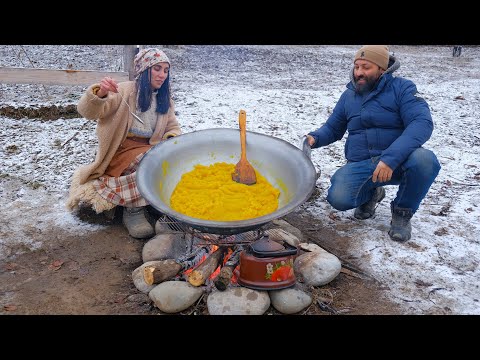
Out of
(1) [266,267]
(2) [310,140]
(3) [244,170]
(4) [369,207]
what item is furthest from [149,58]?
(4) [369,207]

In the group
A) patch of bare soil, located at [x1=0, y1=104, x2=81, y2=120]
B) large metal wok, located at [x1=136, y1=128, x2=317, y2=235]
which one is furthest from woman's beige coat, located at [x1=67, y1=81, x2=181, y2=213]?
patch of bare soil, located at [x1=0, y1=104, x2=81, y2=120]

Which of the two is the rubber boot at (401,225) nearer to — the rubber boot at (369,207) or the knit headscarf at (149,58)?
the rubber boot at (369,207)

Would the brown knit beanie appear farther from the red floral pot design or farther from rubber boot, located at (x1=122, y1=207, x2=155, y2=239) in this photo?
rubber boot, located at (x1=122, y1=207, x2=155, y2=239)

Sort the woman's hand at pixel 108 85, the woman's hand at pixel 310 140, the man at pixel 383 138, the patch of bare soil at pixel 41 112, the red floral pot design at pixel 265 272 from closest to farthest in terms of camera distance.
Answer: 1. the red floral pot design at pixel 265 272
2. the woman's hand at pixel 108 85
3. the man at pixel 383 138
4. the woman's hand at pixel 310 140
5. the patch of bare soil at pixel 41 112

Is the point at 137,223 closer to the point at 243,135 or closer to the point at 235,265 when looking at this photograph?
the point at 235,265

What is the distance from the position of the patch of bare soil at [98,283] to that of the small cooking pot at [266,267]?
20cm

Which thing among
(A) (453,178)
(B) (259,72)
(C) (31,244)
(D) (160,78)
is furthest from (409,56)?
(C) (31,244)

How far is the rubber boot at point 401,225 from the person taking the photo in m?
3.84

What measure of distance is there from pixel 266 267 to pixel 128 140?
1944 mm

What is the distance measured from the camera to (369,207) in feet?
13.9

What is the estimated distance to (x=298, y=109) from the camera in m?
6.78

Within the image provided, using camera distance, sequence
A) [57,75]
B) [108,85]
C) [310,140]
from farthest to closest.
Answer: [57,75], [310,140], [108,85]

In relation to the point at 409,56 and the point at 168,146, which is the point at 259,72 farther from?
the point at 168,146

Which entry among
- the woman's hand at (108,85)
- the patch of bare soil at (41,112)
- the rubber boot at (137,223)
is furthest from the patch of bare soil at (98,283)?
the patch of bare soil at (41,112)
